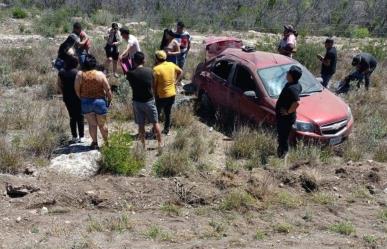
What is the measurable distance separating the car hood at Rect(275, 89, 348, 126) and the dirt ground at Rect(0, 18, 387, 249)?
111cm

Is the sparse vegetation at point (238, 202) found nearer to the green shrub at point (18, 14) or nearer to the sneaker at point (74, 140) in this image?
the sneaker at point (74, 140)

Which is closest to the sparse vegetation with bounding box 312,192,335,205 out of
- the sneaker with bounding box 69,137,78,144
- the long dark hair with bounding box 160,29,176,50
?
the sneaker with bounding box 69,137,78,144

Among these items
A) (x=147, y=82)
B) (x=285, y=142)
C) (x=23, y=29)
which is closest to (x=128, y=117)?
(x=147, y=82)

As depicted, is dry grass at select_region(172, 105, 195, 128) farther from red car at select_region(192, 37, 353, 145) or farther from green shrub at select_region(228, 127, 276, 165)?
green shrub at select_region(228, 127, 276, 165)

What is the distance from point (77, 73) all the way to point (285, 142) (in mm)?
3461

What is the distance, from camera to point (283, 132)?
8.91 m

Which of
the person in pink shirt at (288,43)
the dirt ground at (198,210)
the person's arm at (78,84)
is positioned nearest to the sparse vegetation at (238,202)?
the dirt ground at (198,210)

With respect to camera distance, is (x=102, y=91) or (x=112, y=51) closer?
(x=102, y=91)

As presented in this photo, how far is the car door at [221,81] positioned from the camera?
11.1 m

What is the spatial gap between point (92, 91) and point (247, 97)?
3.18 m

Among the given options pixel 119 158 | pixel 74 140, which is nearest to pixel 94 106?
pixel 119 158

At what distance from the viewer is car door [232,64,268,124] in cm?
1016

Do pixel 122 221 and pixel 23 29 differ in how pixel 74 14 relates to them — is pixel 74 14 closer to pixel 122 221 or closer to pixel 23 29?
pixel 23 29

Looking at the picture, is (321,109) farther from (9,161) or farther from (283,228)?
(9,161)
